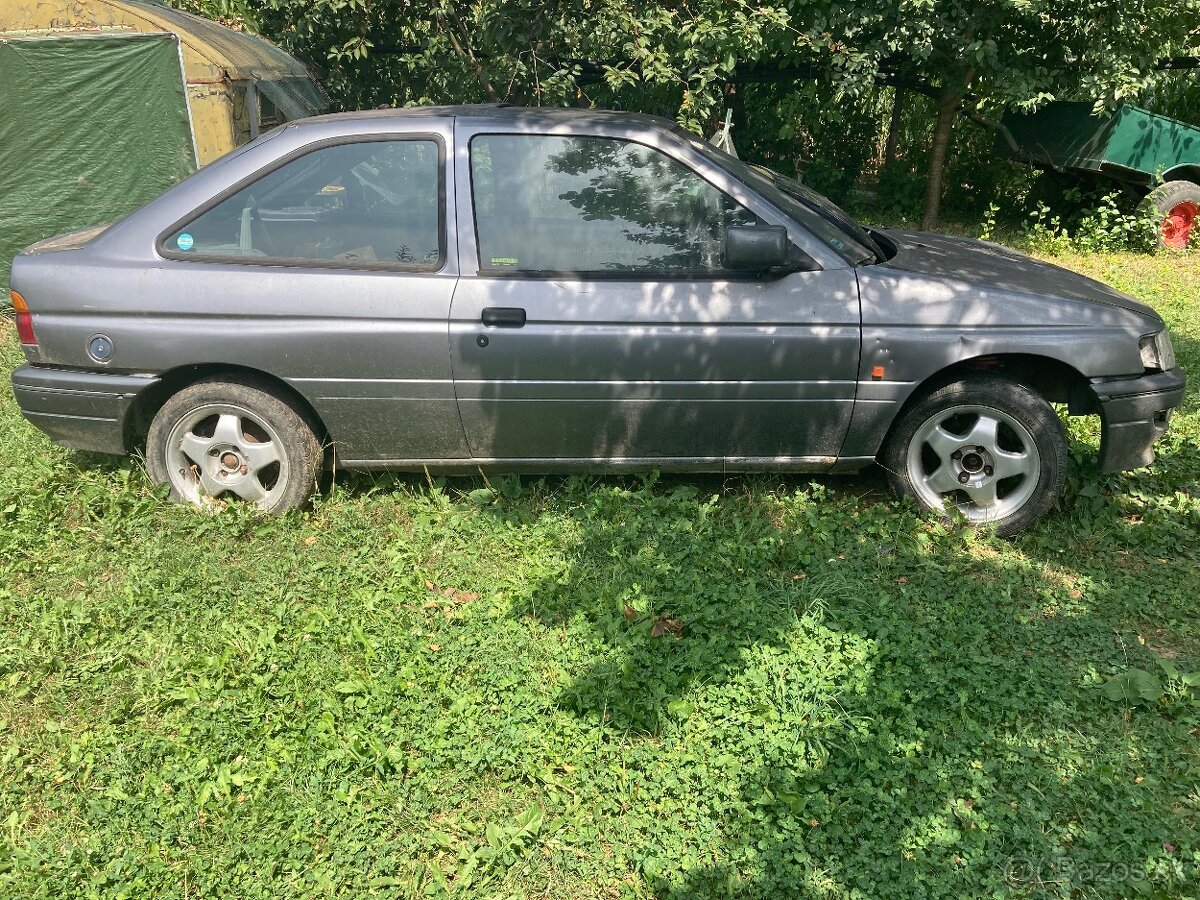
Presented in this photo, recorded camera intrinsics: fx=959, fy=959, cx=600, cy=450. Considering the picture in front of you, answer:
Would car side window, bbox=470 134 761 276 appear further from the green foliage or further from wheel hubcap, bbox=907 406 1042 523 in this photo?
the green foliage

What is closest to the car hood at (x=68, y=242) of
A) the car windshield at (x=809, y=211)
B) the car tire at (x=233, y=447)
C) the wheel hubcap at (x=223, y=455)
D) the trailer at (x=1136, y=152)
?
the car tire at (x=233, y=447)

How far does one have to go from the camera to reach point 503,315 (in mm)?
3961

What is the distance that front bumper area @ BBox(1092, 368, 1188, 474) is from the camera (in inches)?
159

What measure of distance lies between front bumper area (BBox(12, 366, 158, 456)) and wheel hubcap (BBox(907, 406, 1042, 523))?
11.1 ft

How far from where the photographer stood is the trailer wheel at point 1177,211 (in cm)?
895

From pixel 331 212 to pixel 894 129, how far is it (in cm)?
871

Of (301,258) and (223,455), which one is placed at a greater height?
(301,258)

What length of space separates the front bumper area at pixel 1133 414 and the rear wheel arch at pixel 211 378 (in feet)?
11.1

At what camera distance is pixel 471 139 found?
4059mm

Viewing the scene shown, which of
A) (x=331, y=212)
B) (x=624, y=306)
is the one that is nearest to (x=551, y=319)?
(x=624, y=306)

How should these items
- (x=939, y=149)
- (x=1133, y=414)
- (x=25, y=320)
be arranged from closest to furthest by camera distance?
(x=1133, y=414) < (x=25, y=320) < (x=939, y=149)

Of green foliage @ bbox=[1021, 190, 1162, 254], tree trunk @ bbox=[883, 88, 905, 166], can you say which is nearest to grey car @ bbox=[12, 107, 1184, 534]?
green foliage @ bbox=[1021, 190, 1162, 254]

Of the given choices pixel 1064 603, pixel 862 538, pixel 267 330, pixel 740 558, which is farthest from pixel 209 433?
pixel 1064 603

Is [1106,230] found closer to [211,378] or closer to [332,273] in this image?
[332,273]
